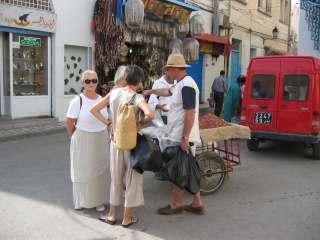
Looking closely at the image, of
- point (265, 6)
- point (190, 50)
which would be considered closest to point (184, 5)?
point (190, 50)

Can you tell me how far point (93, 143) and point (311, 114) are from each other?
5.10 m

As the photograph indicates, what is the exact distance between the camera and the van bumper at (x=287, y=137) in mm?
8688

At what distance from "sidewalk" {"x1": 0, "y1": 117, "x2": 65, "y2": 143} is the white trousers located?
5617mm

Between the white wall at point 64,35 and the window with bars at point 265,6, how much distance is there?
52.8 ft

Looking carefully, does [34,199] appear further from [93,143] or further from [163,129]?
[163,129]

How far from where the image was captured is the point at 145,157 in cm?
462

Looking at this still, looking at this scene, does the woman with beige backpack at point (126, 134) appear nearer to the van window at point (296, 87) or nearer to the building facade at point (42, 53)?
the van window at point (296, 87)

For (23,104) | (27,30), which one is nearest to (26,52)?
(27,30)

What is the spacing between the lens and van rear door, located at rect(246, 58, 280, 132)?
915cm

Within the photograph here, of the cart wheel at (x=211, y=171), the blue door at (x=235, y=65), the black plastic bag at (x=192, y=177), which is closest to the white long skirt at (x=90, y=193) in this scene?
the black plastic bag at (x=192, y=177)

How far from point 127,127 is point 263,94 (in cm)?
534

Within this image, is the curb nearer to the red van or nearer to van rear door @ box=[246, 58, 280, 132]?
the red van

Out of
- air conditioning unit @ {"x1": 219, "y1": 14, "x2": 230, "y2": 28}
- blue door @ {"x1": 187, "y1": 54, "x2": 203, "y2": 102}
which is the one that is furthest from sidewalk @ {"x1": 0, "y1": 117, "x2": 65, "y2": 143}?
air conditioning unit @ {"x1": 219, "y1": 14, "x2": 230, "y2": 28}

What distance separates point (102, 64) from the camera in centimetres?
1375
